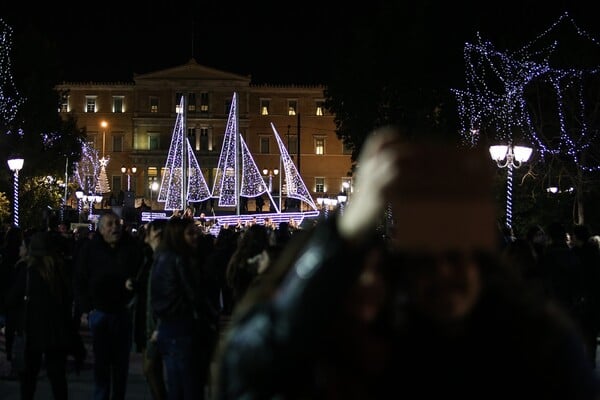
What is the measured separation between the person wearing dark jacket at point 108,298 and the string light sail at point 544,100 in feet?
59.7

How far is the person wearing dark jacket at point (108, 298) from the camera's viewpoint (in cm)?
721

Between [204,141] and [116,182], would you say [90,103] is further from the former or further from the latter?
[204,141]

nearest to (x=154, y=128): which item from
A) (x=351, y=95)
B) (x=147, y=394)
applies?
(x=351, y=95)

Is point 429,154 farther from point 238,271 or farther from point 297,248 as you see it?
point 238,271

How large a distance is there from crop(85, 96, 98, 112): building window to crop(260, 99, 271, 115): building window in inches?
591

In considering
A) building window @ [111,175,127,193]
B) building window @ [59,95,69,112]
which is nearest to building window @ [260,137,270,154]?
building window @ [111,175,127,193]

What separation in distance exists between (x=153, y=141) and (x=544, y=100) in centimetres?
5767

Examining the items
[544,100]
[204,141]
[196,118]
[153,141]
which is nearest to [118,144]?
[153,141]

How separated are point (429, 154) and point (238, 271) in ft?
20.6

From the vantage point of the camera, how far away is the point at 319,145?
277 ft

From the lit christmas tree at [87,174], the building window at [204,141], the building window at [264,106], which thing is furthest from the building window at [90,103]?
the building window at [264,106]

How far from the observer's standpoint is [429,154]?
200 centimetres

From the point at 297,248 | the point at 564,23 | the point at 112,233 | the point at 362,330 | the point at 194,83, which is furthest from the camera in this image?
the point at 194,83

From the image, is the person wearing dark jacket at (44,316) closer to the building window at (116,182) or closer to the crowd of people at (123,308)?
the crowd of people at (123,308)
